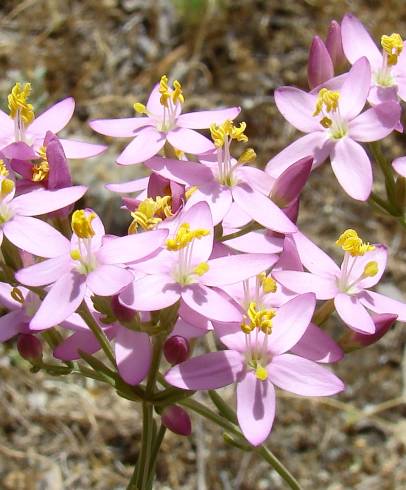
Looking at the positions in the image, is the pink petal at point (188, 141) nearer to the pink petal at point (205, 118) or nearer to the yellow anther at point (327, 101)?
the pink petal at point (205, 118)

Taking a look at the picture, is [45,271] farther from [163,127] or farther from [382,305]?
[382,305]

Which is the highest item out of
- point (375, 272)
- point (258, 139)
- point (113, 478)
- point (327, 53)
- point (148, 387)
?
point (327, 53)

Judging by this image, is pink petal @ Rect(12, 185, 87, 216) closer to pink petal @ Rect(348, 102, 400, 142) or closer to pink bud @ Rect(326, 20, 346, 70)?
pink petal @ Rect(348, 102, 400, 142)

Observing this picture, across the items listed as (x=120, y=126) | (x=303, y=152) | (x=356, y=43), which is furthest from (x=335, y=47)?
(x=120, y=126)

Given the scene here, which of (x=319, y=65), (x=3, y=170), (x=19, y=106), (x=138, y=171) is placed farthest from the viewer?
→ (x=138, y=171)

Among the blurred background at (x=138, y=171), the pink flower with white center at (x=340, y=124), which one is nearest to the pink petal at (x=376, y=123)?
the pink flower with white center at (x=340, y=124)

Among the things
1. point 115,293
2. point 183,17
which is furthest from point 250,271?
point 183,17

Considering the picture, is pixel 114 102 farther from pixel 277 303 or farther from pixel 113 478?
pixel 277 303
